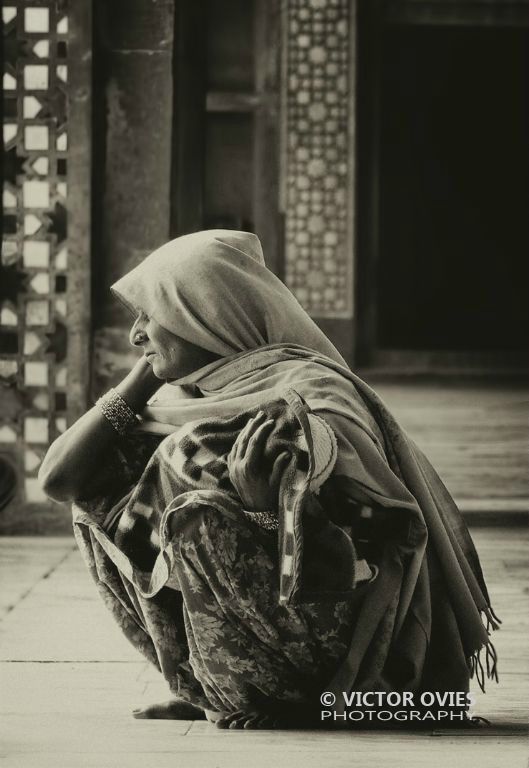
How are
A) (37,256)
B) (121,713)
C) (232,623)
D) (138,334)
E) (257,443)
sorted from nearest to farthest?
(257,443) < (232,623) < (138,334) < (121,713) < (37,256)

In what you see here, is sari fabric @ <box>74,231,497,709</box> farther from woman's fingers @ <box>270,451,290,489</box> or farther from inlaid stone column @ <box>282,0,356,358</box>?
Answer: inlaid stone column @ <box>282,0,356,358</box>

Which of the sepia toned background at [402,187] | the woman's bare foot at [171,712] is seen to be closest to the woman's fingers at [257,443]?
the woman's bare foot at [171,712]

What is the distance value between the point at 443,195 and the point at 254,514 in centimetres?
1017

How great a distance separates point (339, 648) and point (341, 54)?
915 cm

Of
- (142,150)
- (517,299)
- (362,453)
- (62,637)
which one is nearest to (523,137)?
(517,299)

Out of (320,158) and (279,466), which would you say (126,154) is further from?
(320,158)

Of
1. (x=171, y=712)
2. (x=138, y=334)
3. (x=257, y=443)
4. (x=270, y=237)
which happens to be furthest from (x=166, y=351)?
(x=270, y=237)

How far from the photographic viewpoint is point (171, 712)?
335 centimetres

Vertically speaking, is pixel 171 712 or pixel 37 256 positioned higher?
pixel 37 256

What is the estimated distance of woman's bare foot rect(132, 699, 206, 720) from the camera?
3332 millimetres

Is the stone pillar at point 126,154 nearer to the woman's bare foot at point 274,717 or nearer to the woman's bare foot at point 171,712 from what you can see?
the woman's bare foot at point 171,712

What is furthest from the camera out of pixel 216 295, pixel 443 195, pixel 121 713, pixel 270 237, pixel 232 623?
pixel 443 195

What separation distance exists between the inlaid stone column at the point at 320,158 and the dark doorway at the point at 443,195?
74 cm

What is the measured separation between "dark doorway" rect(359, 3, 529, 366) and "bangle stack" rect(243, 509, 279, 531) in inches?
385
